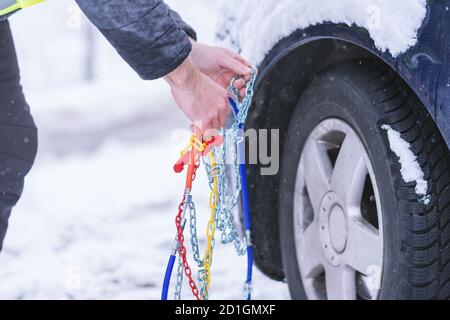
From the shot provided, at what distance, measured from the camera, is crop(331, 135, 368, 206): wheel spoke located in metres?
2.25

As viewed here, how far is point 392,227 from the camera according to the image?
81.2 inches

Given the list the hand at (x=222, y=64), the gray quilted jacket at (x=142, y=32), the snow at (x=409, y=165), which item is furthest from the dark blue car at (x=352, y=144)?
the gray quilted jacket at (x=142, y=32)

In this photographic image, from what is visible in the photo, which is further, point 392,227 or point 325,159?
point 325,159

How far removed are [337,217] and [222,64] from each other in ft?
2.09

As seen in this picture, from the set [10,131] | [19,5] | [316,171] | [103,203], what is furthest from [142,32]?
[103,203]

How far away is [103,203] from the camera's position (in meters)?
5.25

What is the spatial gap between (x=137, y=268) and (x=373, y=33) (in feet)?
7.51

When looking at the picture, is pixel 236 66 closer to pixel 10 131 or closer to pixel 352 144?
pixel 352 144

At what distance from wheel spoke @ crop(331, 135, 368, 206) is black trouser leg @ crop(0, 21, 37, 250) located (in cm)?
104

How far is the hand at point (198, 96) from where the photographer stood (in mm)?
1867

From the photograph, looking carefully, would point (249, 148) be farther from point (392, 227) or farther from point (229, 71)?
point (392, 227)

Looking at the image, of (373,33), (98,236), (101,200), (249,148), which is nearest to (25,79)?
(101,200)

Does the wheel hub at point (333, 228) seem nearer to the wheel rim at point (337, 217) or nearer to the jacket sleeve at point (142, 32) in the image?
the wheel rim at point (337, 217)
